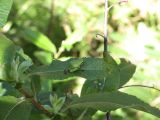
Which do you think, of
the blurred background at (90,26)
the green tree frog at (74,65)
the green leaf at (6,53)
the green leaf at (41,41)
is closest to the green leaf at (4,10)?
the green leaf at (6,53)

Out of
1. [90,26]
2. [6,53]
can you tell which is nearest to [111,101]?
[6,53]

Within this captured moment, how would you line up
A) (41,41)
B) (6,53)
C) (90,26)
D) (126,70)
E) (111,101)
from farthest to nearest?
(90,26) < (41,41) < (126,70) < (6,53) < (111,101)

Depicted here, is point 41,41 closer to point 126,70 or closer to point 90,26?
point 126,70

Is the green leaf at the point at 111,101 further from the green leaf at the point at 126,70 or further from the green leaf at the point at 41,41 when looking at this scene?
the green leaf at the point at 41,41

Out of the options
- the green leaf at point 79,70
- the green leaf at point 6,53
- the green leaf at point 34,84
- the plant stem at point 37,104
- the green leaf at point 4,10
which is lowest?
the plant stem at point 37,104

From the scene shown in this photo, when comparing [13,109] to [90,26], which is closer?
[13,109]

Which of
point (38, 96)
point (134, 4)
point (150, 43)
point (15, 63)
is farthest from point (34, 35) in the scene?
point (134, 4)
